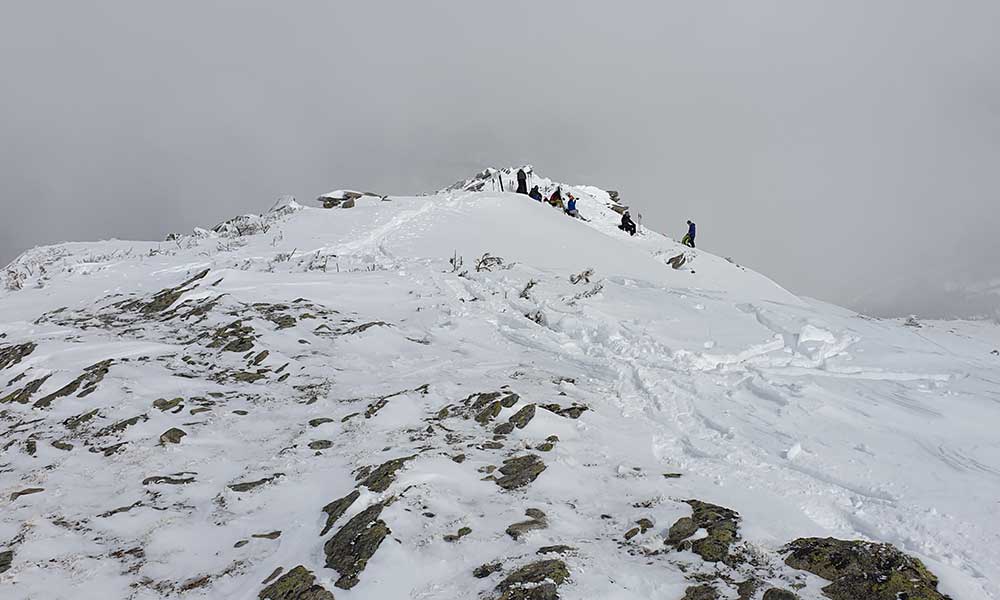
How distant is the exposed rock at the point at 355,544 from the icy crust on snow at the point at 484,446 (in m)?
0.03

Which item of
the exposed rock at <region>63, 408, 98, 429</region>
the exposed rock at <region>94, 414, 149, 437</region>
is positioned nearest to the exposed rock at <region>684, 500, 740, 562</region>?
the exposed rock at <region>94, 414, 149, 437</region>

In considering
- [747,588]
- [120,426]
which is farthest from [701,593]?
[120,426]

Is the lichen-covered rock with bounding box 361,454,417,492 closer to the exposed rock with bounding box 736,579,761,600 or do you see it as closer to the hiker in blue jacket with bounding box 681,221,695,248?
the exposed rock with bounding box 736,579,761,600

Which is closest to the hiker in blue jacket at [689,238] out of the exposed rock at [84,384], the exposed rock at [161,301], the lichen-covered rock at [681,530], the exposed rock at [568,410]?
the exposed rock at [568,410]

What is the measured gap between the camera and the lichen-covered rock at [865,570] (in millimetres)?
4160

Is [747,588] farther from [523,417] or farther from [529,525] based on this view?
[523,417]

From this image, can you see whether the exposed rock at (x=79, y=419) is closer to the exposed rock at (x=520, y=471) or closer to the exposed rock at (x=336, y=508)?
the exposed rock at (x=336, y=508)

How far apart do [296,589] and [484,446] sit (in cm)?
309

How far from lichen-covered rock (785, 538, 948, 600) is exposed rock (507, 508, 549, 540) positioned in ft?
7.17

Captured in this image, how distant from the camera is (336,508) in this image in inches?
240

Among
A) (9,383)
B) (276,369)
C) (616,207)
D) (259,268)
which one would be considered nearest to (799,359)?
(276,369)

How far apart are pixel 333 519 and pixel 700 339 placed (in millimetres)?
8344

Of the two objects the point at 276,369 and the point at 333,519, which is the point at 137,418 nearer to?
the point at 276,369

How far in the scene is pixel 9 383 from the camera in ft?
34.7
